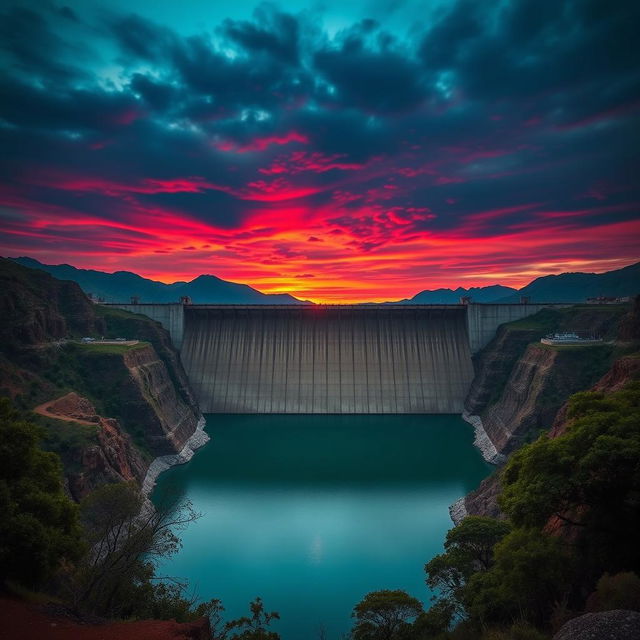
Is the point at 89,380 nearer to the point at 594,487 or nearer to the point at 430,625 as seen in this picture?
the point at 430,625

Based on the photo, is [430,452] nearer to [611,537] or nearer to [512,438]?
[512,438]

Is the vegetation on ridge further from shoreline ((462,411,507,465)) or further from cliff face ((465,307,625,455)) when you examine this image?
cliff face ((465,307,625,455))

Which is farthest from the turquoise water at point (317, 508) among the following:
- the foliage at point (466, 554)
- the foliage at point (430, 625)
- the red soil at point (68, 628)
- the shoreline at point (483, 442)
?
the red soil at point (68, 628)

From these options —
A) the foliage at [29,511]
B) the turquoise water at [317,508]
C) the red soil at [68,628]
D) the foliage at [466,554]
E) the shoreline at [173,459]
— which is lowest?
the turquoise water at [317,508]

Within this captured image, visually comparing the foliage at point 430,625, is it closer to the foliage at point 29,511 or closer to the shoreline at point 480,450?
the foliage at point 29,511

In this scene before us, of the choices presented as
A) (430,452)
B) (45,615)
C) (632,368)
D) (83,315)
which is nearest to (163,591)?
(45,615)

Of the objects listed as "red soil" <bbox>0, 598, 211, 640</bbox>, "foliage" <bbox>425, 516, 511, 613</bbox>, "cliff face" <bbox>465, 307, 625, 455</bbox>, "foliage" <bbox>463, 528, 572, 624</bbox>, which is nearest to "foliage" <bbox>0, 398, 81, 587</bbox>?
"red soil" <bbox>0, 598, 211, 640</bbox>
